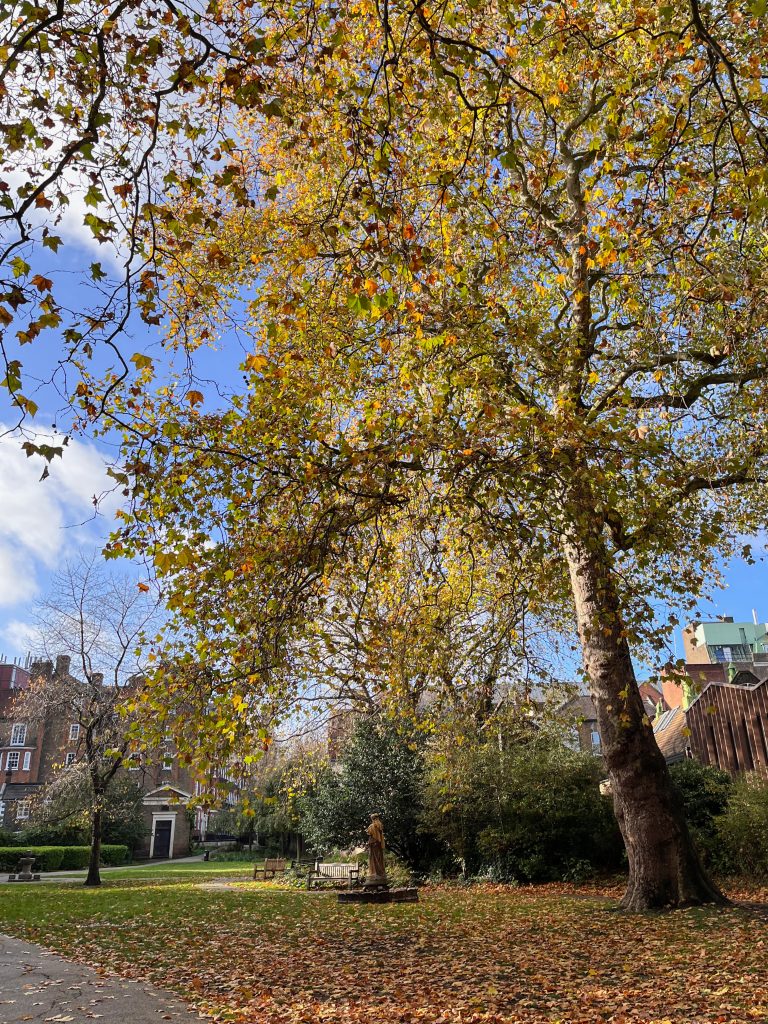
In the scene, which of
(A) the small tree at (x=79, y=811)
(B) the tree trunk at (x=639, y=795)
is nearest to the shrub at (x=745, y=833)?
(B) the tree trunk at (x=639, y=795)

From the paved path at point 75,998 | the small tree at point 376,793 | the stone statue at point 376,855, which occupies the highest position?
the small tree at point 376,793

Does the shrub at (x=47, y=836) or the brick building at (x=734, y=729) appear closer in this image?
the brick building at (x=734, y=729)

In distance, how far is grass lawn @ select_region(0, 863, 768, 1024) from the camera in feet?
22.0

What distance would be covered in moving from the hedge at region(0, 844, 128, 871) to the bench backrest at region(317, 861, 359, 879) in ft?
66.5

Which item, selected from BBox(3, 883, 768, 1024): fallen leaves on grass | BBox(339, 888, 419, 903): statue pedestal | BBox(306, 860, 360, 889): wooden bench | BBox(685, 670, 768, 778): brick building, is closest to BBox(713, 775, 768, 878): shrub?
BBox(685, 670, 768, 778): brick building

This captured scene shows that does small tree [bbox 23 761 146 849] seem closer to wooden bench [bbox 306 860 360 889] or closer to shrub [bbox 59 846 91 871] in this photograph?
A: shrub [bbox 59 846 91 871]

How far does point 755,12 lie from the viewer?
19.8 ft

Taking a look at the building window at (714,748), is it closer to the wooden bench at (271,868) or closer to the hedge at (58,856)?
the wooden bench at (271,868)

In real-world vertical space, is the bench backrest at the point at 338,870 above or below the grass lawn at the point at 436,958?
above

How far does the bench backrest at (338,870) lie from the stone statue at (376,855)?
539 centimetres

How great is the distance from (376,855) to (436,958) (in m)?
8.24

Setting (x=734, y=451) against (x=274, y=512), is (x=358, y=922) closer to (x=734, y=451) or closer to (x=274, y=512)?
(x=274, y=512)

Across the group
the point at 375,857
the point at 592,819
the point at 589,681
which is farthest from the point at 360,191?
the point at 592,819

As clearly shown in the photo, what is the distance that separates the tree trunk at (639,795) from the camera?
1182 cm
